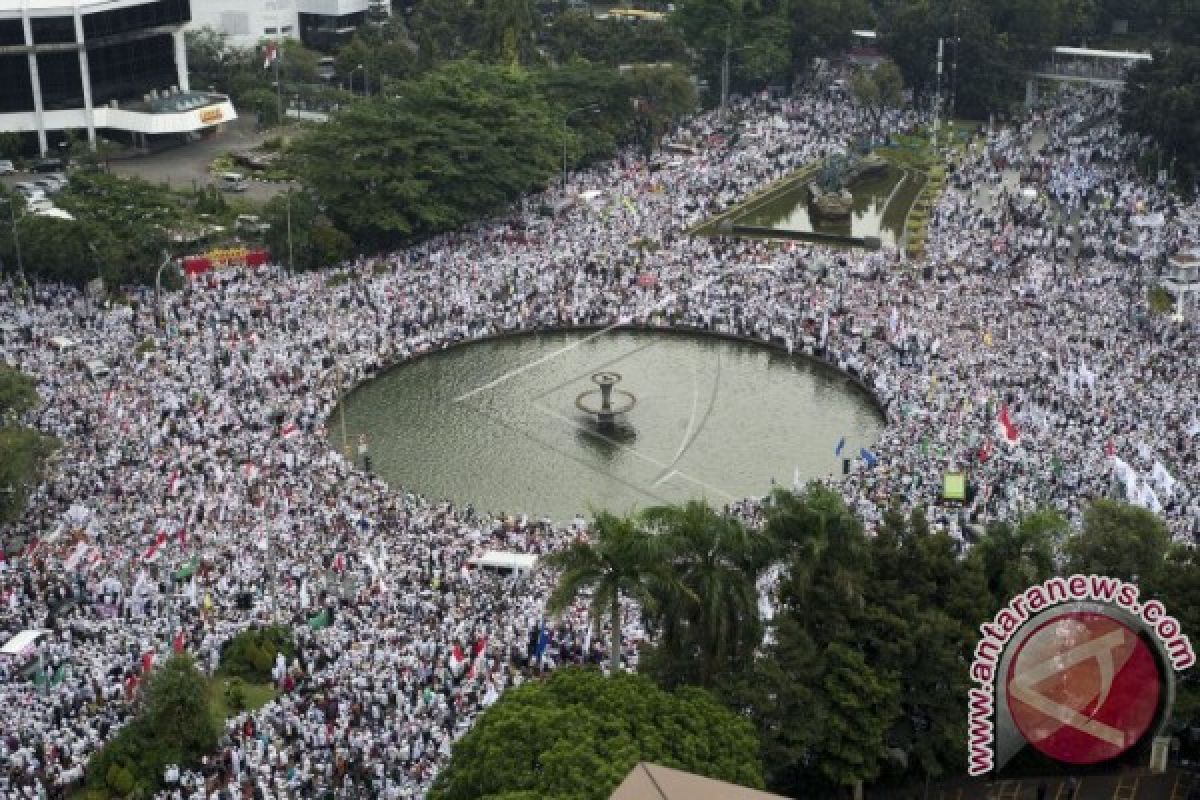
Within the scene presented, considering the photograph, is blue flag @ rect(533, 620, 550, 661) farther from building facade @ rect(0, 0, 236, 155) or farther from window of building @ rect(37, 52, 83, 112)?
window of building @ rect(37, 52, 83, 112)

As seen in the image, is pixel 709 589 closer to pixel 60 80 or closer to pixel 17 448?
pixel 17 448

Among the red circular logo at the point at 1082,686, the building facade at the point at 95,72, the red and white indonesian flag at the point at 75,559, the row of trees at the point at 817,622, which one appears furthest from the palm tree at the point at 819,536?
the building facade at the point at 95,72

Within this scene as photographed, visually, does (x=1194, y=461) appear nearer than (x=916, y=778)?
No

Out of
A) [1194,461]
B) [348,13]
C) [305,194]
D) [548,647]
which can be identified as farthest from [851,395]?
[348,13]

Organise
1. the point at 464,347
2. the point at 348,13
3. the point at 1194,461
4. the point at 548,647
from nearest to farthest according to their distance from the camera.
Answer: the point at 548,647
the point at 1194,461
the point at 464,347
the point at 348,13

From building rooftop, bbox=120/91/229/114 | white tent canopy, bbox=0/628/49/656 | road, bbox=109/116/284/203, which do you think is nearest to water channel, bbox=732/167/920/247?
road, bbox=109/116/284/203

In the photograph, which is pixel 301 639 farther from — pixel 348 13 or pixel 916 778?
pixel 348 13
